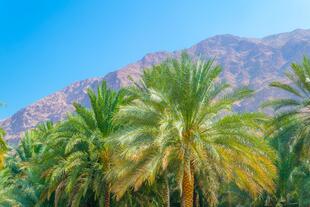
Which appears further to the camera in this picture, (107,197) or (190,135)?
(107,197)

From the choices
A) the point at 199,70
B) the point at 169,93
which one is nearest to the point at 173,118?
the point at 169,93

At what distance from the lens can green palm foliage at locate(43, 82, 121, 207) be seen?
2341 centimetres

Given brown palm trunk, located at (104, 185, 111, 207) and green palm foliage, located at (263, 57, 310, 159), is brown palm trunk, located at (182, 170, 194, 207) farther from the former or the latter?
green palm foliage, located at (263, 57, 310, 159)

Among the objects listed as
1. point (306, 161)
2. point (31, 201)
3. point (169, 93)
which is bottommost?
point (306, 161)

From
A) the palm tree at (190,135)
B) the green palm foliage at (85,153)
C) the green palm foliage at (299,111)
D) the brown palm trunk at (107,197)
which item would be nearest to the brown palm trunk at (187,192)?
the palm tree at (190,135)

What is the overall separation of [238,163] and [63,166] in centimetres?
896

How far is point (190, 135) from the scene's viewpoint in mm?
19016

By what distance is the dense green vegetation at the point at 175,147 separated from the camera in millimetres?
18422

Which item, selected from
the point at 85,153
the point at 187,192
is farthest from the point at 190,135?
the point at 85,153

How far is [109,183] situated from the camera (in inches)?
925

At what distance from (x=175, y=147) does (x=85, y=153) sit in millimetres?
7001

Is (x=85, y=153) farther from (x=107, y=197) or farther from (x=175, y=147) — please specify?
(x=175, y=147)

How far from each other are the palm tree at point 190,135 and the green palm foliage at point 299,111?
6445 millimetres

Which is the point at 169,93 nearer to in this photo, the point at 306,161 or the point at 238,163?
the point at 238,163
